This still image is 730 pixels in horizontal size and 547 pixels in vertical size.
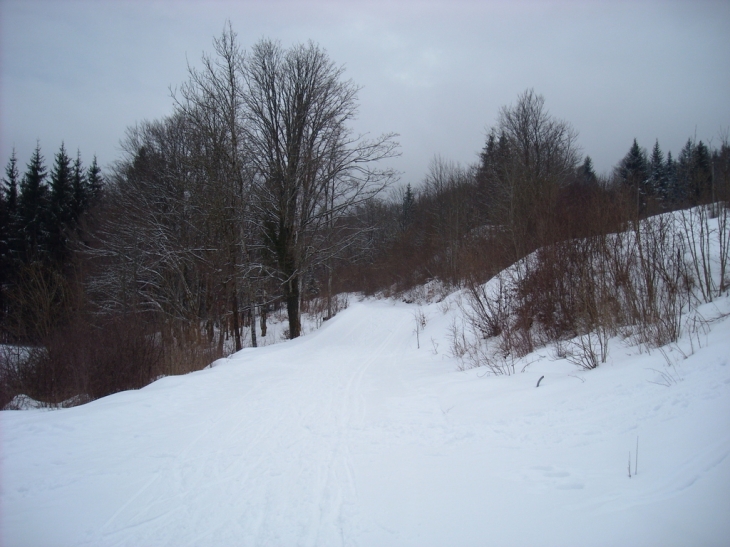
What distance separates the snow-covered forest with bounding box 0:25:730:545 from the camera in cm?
311

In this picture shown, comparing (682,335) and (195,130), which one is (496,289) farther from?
(195,130)

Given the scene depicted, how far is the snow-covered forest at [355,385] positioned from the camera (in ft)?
10.2

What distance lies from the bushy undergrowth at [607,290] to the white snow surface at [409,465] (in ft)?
1.55

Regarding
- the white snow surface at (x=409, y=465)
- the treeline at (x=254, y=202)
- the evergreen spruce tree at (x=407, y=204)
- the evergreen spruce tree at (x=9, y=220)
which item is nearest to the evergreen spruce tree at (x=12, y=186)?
the evergreen spruce tree at (x=9, y=220)

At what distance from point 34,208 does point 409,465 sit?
38844mm

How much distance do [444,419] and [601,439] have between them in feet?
7.12

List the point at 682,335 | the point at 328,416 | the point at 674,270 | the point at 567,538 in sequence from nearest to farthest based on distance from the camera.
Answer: the point at 567,538, the point at 682,335, the point at 328,416, the point at 674,270

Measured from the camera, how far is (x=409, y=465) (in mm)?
4078

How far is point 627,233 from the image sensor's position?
813cm

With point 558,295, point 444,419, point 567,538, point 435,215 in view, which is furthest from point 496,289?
point 435,215

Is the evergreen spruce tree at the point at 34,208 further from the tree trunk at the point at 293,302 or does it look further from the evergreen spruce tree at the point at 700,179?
the evergreen spruce tree at the point at 700,179

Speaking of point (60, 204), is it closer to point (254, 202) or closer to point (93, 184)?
point (93, 184)

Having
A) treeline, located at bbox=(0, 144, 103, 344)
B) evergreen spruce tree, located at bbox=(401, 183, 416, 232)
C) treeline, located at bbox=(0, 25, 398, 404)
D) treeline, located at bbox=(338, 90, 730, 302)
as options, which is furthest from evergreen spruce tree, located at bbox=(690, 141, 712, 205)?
evergreen spruce tree, located at bbox=(401, 183, 416, 232)

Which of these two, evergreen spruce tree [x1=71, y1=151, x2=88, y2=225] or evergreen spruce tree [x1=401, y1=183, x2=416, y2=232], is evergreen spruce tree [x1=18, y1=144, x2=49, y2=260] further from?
evergreen spruce tree [x1=401, y1=183, x2=416, y2=232]
